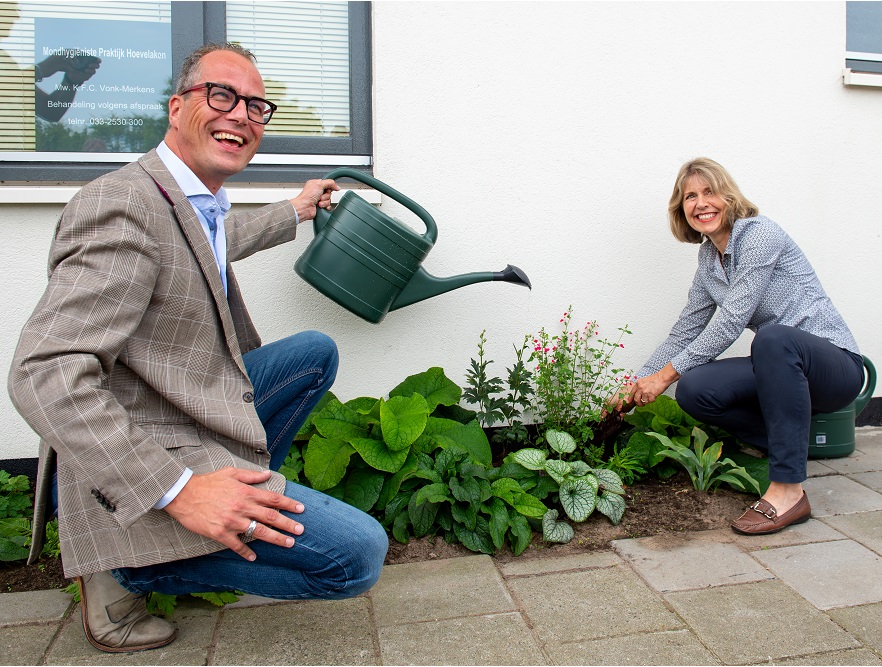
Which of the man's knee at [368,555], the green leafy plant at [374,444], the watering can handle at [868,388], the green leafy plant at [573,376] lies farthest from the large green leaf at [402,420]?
the watering can handle at [868,388]

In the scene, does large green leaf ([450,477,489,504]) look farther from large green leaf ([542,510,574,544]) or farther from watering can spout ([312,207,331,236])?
watering can spout ([312,207,331,236])

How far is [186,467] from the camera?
56.1 inches

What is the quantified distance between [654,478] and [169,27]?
8.12 feet

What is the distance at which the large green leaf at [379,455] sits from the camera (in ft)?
7.79

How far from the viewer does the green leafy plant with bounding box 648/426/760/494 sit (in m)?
2.58

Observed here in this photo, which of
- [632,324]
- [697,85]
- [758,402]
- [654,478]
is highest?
[697,85]

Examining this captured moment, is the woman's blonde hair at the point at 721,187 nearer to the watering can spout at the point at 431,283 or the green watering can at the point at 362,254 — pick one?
the watering can spout at the point at 431,283

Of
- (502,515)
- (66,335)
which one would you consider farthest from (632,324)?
(66,335)

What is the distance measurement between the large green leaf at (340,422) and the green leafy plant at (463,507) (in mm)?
247

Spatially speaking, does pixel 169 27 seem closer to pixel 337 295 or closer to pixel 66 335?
pixel 337 295

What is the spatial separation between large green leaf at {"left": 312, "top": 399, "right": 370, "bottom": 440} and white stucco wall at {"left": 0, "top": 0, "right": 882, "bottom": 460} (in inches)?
13.7

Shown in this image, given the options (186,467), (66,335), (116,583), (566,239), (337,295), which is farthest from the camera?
(566,239)

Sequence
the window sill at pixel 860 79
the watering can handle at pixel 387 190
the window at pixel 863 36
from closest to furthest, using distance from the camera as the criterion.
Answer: the watering can handle at pixel 387 190, the window sill at pixel 860 79, the window at pixel 863 36

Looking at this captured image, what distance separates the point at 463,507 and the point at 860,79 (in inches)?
100
